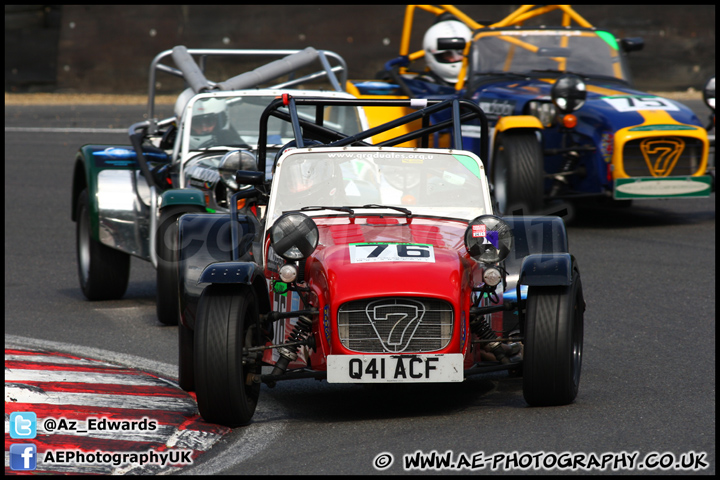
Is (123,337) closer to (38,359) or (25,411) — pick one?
(38,359)

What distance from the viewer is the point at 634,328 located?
7.87m

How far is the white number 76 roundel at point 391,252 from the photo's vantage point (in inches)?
221

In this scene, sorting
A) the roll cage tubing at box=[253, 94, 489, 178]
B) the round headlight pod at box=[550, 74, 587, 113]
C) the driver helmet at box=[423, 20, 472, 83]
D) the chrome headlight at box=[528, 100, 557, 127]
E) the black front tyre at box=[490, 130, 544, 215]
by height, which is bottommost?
the black front tyre at box=[490, 130, 544, 215]

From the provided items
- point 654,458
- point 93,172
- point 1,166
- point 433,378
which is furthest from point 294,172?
point 1,166

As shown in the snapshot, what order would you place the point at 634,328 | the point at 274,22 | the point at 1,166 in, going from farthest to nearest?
the point at 274,22
the point at 1,166
the point at 634,328

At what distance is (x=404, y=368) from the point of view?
5.40 meters

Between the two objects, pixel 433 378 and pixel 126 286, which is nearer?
pixel 433 378

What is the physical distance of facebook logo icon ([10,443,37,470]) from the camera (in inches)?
191

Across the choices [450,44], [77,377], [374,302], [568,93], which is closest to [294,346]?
[374,302]

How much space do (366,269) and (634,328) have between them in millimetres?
3022

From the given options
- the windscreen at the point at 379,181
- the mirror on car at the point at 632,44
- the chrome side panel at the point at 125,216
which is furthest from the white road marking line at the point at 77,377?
the mirror on car at the point at 632,44

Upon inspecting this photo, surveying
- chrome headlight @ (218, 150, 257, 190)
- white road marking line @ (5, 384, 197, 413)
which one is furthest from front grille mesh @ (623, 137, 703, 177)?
white road marking line @ (5, 384, 197, 413)

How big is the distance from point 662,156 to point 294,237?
704 cm

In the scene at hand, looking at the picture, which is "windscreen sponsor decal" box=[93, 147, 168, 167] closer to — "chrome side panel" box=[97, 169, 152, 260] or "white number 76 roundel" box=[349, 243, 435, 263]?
"chrome side panel" box=[97, 169, 152, 260]
